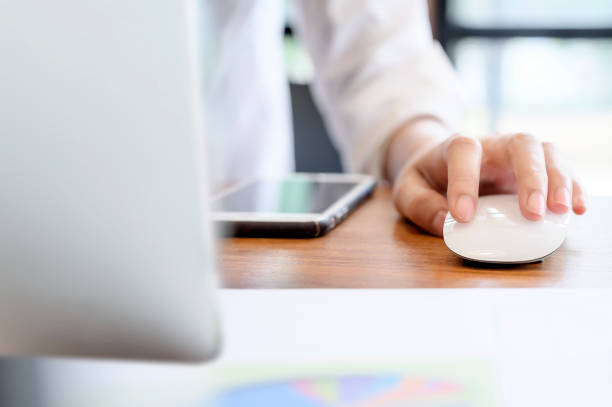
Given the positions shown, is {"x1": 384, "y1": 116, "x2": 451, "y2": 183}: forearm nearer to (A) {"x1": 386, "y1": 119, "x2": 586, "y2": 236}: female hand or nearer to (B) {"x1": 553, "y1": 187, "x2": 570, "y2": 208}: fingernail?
(A) {"x1": 386, "y1": 119, "x2": 586, "y2": 236}: female hand

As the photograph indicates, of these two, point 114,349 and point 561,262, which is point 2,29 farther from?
point 561,262

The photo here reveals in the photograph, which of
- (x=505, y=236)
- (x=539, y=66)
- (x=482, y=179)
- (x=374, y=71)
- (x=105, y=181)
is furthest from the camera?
(x=539, y=66)

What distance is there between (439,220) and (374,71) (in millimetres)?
429

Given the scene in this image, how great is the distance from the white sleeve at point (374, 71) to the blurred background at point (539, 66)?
5.30 ft

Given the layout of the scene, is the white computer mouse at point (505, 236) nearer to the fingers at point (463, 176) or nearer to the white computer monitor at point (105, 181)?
the fingers at point (463, 176)

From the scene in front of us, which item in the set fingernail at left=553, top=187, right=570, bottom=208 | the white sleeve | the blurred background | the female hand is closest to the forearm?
the white sleeve

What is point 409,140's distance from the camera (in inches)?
25.8

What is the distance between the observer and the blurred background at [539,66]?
99.2 inches

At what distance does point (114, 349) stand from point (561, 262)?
256 mm

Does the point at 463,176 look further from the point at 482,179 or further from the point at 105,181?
the point at 105,181

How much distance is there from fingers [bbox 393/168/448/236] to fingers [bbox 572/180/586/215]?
8cm

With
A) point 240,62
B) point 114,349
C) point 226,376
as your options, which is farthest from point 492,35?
point 114,349

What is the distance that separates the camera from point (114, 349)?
0.20 metres

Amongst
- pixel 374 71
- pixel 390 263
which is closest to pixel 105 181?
pixel 390 263
